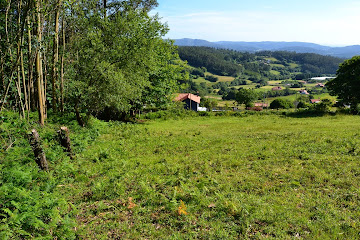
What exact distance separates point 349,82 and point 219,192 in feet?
125

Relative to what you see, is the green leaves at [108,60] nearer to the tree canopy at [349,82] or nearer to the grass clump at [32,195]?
the grass clump at [32,195]

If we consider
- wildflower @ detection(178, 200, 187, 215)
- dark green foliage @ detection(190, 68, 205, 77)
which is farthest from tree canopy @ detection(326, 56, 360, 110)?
dark green foliage @ detection(190, 68, 205, 77)

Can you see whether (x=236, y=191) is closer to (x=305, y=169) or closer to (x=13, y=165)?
(x=305, y=169)

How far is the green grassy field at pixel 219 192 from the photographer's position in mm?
5648

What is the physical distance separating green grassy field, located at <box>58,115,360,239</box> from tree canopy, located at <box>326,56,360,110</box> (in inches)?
1096

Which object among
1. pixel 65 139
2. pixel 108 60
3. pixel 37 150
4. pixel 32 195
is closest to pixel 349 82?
pixel 108 60

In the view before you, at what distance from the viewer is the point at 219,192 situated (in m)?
7.61

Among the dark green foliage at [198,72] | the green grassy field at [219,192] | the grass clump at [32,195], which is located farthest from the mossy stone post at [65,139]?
the dark green foliage at [198,72]

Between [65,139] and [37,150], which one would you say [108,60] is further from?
[37,150]

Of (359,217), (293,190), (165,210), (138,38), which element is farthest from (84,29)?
(359,217)

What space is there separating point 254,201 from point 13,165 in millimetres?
7208

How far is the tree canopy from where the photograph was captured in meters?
35.2

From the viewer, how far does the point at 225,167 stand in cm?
1027

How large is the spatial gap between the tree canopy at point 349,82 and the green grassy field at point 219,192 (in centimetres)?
2785
